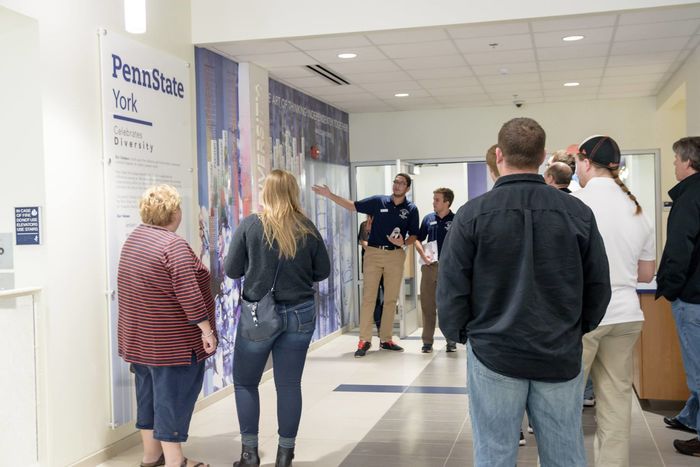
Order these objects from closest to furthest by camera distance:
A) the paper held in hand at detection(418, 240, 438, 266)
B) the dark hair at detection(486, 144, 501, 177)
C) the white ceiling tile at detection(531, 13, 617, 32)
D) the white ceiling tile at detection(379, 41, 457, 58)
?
the dark hair at detection(486, 144, 501, 177), the white ceiling tile at detection(531, 13, 617, 32), the white ceiling tile at detection(379, 41, 457, 58), the paper held in hand at detection(418, 240, 438, 266)

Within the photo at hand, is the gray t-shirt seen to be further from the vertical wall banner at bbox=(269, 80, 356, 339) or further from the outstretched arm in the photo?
the vertical wall banner at bbox=(269, 80, 356, 339)

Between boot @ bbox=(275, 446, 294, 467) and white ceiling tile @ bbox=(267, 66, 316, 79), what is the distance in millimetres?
3597

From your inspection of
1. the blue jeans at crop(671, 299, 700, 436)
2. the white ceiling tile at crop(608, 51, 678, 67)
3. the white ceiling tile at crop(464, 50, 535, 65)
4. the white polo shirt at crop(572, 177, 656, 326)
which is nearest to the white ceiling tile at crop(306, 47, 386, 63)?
the white ceiling tile at crop(464, 50, 535, 65)

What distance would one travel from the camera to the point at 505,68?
22.9 ft

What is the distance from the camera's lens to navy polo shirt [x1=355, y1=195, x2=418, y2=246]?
776 cm

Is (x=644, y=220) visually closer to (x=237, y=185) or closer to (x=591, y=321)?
(x=591, y=321)

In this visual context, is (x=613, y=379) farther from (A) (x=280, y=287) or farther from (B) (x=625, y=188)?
(A) (x=280, y=287)

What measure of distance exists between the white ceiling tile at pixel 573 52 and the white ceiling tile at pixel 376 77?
127 centimetres

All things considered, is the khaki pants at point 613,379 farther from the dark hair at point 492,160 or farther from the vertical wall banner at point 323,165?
the vertical wall banner at point 323,165

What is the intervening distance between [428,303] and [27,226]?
4.58m

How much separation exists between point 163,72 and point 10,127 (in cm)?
127

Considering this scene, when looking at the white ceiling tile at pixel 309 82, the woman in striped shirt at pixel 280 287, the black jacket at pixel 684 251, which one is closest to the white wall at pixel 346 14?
the black jacket at pixel 684 251

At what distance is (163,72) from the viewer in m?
4.90

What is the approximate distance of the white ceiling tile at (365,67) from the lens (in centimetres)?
654
